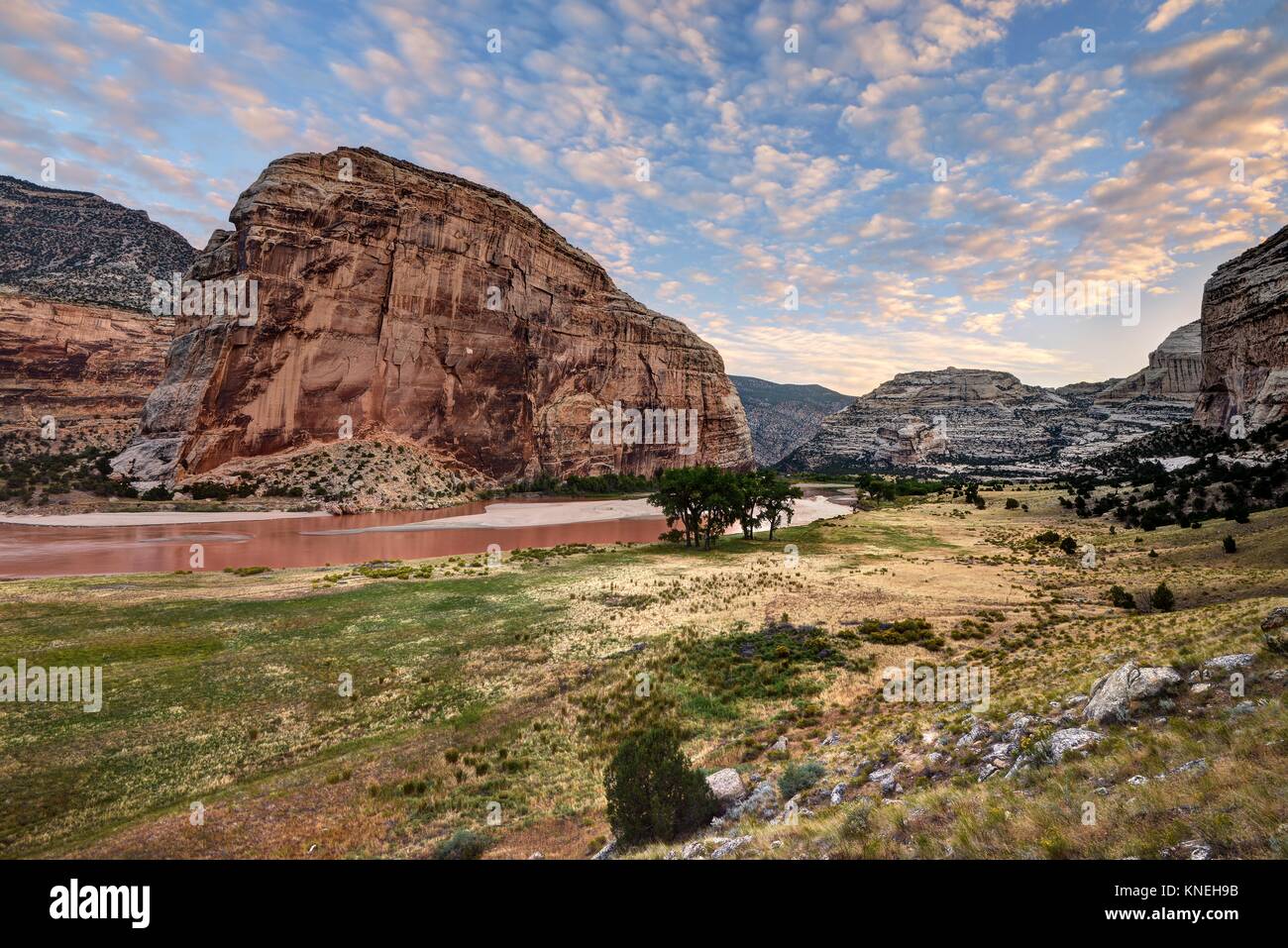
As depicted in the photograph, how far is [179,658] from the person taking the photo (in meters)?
19.2

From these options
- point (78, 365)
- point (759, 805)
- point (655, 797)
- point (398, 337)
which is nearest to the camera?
point (655, 797)

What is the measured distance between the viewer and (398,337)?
9300 cm

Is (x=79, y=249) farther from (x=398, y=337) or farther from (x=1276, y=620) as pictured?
(x=1276, y=620)

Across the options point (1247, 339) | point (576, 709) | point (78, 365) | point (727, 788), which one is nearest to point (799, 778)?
point (727, 788)

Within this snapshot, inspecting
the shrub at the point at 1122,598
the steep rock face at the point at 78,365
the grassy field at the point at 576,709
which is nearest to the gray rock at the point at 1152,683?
the grassy field at the point at 576,709

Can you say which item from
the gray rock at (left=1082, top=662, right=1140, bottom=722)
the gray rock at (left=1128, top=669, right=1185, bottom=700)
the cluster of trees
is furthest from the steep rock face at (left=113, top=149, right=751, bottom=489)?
the gray rock at (left=1128, top=669, right=1185, bottom=700)

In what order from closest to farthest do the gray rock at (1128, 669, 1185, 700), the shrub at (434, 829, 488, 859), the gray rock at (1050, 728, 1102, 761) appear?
the gray rock at (1050, 728, 1102, 761)
the gray rock at (1128, 669, 1185, 700)
the shrub at (434, 829, 488, 859)

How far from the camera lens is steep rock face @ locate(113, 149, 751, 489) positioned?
7681cm

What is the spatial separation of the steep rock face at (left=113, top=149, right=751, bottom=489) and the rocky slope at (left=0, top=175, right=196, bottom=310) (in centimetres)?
3187

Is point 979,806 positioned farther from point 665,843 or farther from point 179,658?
point 179,658

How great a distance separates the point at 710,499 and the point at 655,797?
4250 cm

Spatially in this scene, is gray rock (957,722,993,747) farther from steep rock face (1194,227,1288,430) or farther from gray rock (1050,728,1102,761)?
steep rock face (1194,227,1288,430)

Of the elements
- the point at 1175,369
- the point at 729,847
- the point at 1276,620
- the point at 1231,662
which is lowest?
the point at 729,847

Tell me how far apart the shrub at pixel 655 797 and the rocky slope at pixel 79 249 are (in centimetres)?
12920
